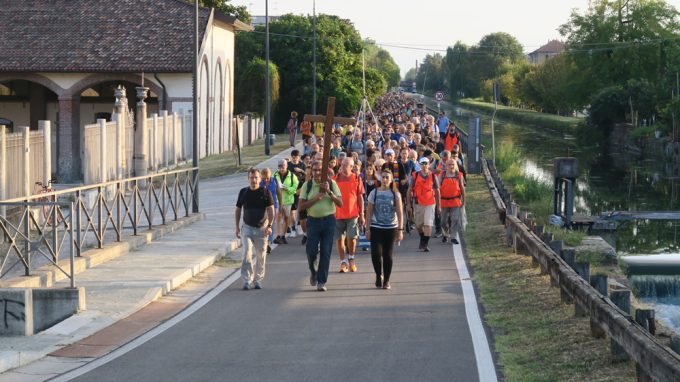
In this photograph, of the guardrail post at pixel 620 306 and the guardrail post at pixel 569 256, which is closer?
the guardrail post at pixel 620 306

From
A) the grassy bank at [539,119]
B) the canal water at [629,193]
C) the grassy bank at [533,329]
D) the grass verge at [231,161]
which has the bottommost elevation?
the canal water at [629,193]

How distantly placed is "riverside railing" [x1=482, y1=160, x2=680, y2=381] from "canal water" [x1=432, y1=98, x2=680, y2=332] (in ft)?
7.04

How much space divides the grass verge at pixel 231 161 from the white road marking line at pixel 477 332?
22704 mm

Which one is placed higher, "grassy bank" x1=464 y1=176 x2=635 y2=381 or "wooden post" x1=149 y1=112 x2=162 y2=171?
"wooden post" x1=149 y1=112 x2=162 y2=171

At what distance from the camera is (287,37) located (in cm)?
7181

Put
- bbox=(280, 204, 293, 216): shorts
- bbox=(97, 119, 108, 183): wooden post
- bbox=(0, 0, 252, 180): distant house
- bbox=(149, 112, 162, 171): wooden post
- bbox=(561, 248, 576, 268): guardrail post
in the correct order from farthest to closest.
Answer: bbox=(0, 0, 252, 180): distant house → bbox=(149, 112, 162, 171): wooden post → bbox=(97, 119, 108, 183): wooden post → bbox=(280, 204, 293, 216): shorts → bbox=(561, 248, 576, 268): guardrail post

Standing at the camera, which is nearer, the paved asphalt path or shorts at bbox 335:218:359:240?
the paved asphalt path

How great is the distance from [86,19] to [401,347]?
133 ft

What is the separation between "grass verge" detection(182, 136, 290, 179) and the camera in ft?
130

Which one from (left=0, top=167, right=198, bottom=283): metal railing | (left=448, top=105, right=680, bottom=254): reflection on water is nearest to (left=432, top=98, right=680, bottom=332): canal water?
(left=448, top=105, right=680, bottom=254): reflection on water

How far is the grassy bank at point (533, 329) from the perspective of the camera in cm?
973

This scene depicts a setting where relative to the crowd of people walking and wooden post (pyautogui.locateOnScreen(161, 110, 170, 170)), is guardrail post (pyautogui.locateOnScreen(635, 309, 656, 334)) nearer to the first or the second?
the crowd of people walking

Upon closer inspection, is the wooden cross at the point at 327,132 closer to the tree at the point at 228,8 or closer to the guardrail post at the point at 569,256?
the guardrail post at the point at 569,256

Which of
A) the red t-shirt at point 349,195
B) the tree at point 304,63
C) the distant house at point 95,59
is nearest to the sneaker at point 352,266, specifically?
the red t-shirt at point 349,195
